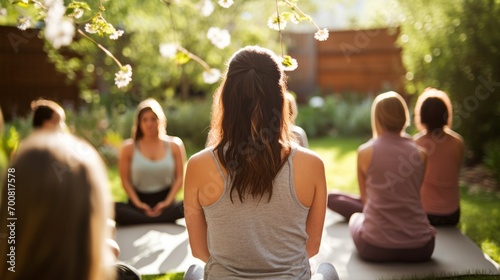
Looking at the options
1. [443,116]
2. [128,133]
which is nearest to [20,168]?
[443,116]

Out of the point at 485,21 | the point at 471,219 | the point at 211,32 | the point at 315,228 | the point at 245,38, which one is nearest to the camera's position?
the point at 315,228

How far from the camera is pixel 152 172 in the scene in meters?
5.49

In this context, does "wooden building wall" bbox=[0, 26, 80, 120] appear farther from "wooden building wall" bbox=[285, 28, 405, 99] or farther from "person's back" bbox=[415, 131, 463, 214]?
"person's back" bbox=[415, 131, 463, 214]

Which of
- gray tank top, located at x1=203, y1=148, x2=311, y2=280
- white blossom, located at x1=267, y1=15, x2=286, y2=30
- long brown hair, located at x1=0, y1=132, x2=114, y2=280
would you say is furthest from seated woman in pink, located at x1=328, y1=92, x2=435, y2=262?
A: long brown hair, located at x1=0, y1=132, x2=114, y2=280

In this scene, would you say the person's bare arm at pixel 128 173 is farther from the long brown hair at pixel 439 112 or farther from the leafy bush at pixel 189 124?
the leafy bush at pixel 189 124

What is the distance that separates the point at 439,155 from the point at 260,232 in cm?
294

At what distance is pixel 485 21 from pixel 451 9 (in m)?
0.54

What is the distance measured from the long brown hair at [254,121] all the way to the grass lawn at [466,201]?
72.5 inches

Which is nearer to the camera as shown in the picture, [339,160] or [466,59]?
[466,59]

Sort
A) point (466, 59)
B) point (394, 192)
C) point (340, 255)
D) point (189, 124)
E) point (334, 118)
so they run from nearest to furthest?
1. point (394, 192)
2. point (340, 255)
3. point (466, 59)
4. point (189, 124)
5. point (334, 118)

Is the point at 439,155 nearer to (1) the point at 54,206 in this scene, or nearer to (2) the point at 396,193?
(2) the point at 396,193

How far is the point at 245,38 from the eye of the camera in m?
10.8

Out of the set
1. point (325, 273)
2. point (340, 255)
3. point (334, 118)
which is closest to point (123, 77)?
point (325, 273)

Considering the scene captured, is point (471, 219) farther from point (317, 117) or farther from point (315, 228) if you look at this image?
point (317, 117)
